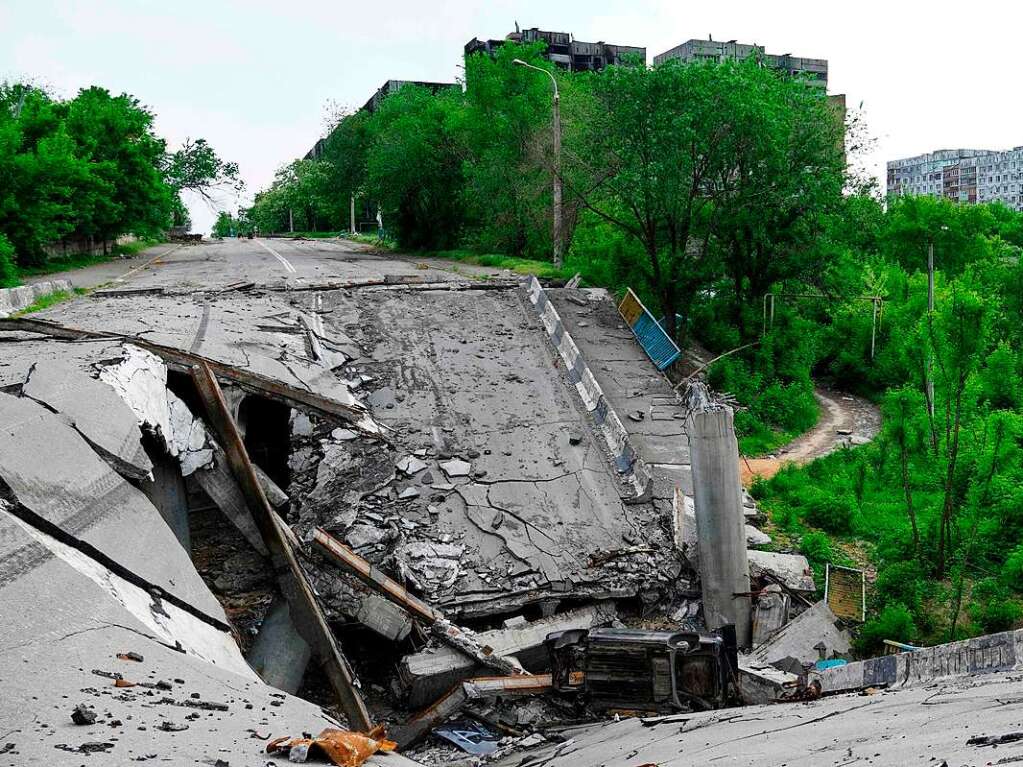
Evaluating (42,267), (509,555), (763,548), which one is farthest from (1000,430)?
(42,267)

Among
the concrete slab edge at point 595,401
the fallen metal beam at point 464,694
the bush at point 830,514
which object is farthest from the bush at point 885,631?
the fallen metal beam at point 464,694

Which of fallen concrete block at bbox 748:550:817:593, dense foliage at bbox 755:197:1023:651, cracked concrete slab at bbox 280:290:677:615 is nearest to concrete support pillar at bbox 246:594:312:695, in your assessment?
cracked concrete slab at bbox 280:290:677:615

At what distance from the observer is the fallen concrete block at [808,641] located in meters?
9.35

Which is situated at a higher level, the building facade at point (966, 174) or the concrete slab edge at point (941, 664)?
the building facade at point (966, 174)

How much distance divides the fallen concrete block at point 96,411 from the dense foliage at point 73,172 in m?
12.8

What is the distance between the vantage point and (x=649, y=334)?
1717 centimetres

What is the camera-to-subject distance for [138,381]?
10125 millimetres

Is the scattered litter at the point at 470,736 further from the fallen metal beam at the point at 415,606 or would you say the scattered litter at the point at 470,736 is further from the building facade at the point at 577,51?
the building facade at the point at 577,51

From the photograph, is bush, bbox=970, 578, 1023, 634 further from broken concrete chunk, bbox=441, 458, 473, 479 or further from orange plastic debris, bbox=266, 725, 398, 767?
orange plastic debris, bbox=266, 725, 398, 767

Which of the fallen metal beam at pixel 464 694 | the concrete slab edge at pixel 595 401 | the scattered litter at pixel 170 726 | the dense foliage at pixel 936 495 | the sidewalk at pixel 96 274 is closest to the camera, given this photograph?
the scattered litter at pixel 170 726

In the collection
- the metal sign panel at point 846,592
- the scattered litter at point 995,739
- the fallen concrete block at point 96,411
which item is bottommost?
the metal sign panel at point 846,592

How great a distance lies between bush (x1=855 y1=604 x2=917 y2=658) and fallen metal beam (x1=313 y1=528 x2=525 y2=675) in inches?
151

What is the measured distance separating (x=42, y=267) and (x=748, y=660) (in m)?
24.7

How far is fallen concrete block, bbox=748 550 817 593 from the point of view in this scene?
10.8 m
